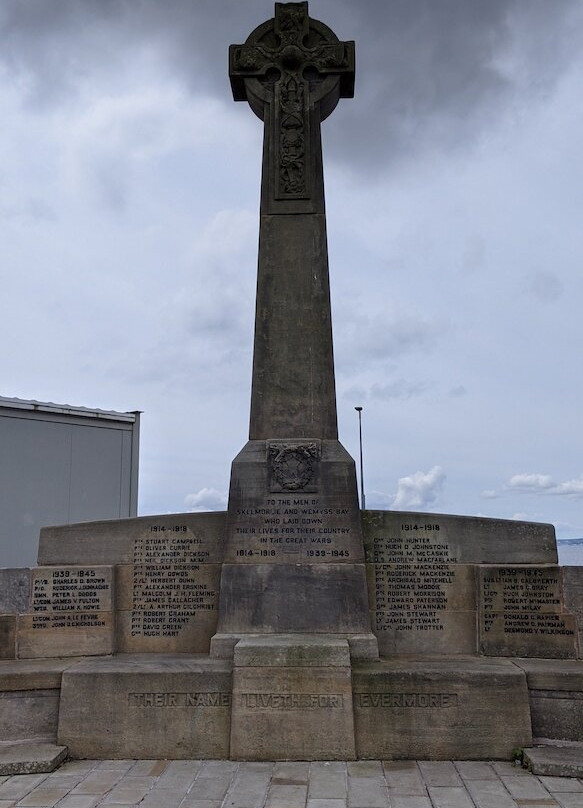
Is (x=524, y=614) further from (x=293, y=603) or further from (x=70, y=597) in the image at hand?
(x=70, y=597)

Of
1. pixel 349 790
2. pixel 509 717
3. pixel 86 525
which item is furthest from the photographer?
pixel 86 525

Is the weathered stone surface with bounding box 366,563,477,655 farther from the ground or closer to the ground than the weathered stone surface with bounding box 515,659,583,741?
farther from the ground

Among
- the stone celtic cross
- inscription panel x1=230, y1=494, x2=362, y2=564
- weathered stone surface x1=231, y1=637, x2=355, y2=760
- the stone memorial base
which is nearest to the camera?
weathered stone surface x1=231, y1=637, x2=355, y2=760

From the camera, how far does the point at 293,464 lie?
7.66 meters

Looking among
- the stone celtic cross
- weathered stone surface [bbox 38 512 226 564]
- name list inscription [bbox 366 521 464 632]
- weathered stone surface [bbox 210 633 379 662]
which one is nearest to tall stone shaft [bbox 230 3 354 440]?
the stone celtic cross

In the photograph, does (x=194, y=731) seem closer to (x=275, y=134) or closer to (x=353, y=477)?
(x=353, y=477)

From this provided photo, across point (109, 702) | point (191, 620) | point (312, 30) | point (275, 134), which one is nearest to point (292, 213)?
point (275, 134)

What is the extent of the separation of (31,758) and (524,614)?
497cm

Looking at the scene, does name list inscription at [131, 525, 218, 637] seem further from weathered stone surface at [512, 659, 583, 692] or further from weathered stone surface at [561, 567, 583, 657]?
weathered stone surface at [561, 567, 583, 657]

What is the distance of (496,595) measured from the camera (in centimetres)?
761

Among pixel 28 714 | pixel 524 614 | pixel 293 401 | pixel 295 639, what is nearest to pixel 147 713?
pixel 28 714

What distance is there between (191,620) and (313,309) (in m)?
3.74

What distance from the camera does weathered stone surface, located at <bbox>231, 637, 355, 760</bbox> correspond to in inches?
242

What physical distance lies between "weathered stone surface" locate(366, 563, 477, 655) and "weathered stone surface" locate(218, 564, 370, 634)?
514 mm
